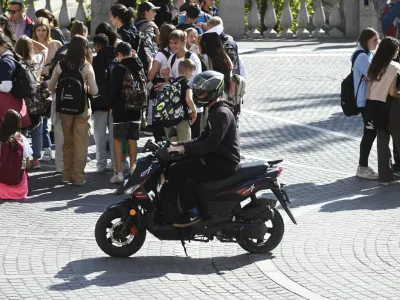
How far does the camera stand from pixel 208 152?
10.9m

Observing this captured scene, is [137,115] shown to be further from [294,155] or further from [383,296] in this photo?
[383,296]

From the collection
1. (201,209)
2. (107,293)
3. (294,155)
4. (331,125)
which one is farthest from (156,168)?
(331,125)

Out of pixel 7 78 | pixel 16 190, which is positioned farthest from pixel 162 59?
pixel 16 190

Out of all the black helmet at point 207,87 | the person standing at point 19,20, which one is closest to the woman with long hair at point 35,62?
the person standing at point 19,20

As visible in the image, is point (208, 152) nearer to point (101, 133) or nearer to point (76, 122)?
point (76, 122)

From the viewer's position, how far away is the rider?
1081 centimetres

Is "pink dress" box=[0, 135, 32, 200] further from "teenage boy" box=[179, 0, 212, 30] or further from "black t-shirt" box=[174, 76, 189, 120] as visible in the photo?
"teenage boy" box=[179, 0, 212, 30]

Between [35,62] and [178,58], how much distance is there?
1756mm

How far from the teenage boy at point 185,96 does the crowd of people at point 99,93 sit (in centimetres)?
1

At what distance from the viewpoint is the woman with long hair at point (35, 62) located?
1458cm

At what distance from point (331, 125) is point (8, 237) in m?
7.46

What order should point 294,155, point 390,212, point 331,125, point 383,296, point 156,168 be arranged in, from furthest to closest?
point 331,125 < point 294,155 < point 390,212 < point 156,168 < point 383,296

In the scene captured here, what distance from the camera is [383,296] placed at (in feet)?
32.0

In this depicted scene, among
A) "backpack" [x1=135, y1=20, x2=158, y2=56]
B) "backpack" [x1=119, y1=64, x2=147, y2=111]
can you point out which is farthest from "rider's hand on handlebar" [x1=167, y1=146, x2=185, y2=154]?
"backpack" [x1=135, y1=20, x2=158, y2=56]
